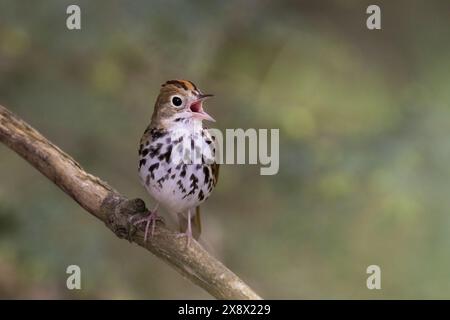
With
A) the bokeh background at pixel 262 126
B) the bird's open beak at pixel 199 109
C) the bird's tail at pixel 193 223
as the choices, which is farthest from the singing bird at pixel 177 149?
the bokeh background at pixel 262 126

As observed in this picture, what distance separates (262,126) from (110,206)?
198 cm

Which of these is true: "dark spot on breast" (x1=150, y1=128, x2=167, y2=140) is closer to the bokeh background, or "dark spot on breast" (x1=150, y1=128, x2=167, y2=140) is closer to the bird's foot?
the bird's foot

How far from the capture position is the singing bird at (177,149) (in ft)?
12.3

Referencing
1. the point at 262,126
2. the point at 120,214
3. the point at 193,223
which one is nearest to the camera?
the point at 120,214

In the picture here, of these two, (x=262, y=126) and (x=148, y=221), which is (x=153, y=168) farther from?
(x=262, y=126)

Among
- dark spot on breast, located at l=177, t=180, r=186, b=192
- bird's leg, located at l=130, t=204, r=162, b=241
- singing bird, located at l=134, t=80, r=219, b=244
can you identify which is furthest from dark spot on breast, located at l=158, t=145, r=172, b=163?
bird's leg, located at l=130, t=204, r=162, b=241

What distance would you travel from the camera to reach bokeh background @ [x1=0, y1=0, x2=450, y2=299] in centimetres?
515

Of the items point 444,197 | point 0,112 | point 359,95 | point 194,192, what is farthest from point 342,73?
point 0,112

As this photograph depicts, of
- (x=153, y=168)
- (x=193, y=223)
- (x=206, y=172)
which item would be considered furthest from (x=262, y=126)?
(x=153, y=168)

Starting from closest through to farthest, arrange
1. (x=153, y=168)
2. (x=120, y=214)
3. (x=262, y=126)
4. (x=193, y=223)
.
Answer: (x=120, y=214) < (x=153, y=168) < (x=193, y=223) < (x=262, y=126)

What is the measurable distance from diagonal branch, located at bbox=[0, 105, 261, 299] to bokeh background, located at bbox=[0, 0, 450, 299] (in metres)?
1.41

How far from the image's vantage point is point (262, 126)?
18.0 feet

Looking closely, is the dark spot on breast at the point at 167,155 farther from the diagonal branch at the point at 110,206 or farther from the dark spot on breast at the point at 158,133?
the diagonal branch at the point at 110,206

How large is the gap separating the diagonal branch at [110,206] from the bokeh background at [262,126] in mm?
1409
